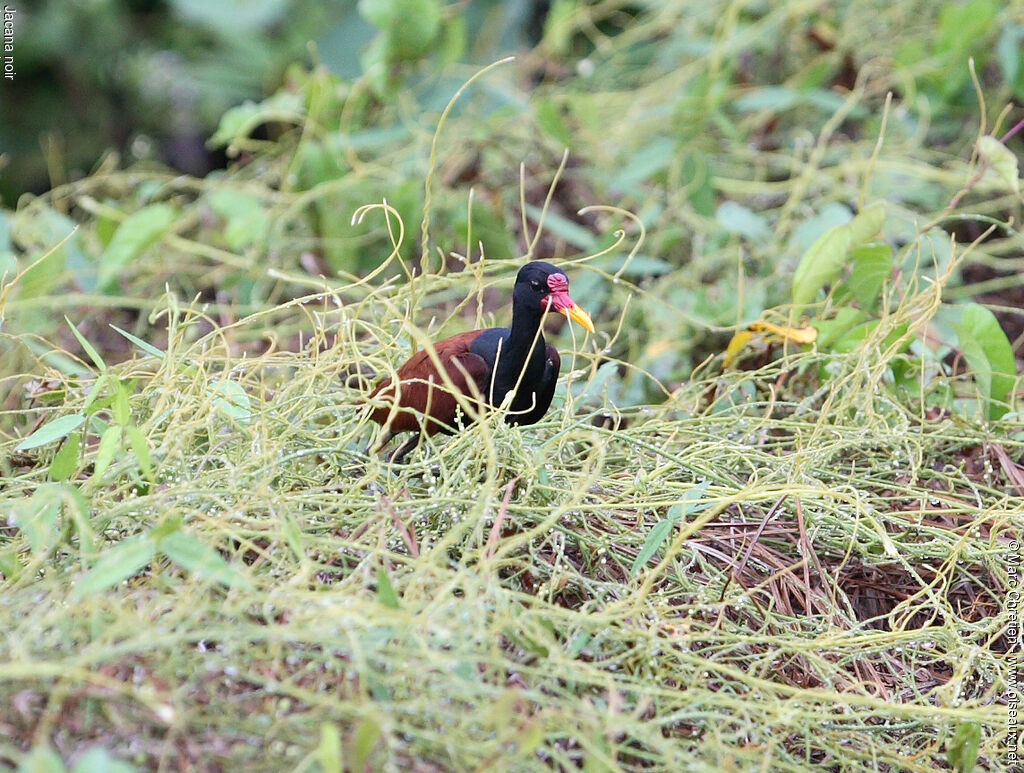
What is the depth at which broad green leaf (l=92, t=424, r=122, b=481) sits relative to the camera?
137 cm

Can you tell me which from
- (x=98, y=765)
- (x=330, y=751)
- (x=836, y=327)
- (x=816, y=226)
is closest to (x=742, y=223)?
(x=816, y=226)

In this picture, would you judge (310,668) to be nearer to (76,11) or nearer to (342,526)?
(342,526)

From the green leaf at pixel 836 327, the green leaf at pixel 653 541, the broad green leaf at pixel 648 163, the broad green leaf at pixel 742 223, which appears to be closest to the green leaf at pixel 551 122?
the broad green leaf at pixel 648 163

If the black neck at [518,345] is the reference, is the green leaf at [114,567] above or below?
above

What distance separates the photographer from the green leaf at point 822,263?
2088 millimetres

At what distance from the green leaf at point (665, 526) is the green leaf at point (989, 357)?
67 cm

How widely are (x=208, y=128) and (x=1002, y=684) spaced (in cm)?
419

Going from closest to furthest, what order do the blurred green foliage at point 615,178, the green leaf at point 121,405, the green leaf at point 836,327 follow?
the green leaf at point 121,405, the green leaf at point 836,327, the blurred green foliage at point 615,178

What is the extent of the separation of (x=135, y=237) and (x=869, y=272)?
5.25ft

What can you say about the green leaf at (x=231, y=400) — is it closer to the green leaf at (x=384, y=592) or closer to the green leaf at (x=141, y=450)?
the green leaf at (x=141, y=450)

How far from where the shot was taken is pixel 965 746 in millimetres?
1313

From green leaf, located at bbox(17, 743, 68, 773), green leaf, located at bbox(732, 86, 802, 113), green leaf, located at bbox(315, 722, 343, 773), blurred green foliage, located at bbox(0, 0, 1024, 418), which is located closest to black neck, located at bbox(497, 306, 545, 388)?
blurred green foliage, located at bbox(0, 0, 1024, 418)

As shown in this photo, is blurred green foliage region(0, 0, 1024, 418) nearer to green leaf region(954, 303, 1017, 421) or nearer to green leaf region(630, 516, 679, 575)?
green leaf region(954, 303, 1017, 421)

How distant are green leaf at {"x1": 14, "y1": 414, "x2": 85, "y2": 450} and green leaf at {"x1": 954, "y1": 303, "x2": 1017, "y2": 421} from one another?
1.44 m
